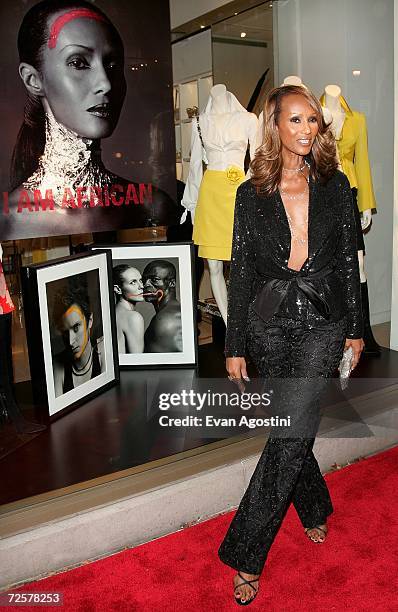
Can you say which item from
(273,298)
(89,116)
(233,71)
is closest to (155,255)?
(89,116)

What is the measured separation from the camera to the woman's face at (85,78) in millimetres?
3281

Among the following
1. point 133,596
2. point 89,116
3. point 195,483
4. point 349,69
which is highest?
point 349,69

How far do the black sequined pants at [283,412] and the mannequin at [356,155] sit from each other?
183cm

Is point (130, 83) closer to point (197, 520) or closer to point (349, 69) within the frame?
point (349, 69)

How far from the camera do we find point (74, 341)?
3.43 metres

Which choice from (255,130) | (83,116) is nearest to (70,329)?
(83,116)

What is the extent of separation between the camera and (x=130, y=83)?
3.44 m

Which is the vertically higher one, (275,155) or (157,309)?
(275,155)

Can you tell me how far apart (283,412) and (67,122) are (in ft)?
6.06

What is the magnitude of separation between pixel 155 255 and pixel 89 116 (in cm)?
82

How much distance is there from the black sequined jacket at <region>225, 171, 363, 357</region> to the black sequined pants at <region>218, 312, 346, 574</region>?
0.05 meters

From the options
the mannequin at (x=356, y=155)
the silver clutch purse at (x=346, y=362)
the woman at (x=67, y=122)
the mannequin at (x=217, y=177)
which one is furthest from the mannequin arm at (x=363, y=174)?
the silver clutch purse at (x=346, y=362)

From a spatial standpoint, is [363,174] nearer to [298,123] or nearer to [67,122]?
[67,122]

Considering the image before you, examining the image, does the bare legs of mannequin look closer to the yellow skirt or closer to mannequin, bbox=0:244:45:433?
the yellow skirt
